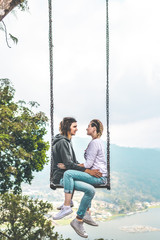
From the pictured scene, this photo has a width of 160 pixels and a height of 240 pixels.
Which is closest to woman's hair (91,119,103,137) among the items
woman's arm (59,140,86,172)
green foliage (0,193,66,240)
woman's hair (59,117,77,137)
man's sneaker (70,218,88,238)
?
woman's hair (59,117,77,137)

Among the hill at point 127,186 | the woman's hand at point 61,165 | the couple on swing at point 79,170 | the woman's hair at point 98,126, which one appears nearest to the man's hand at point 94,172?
the couple on swing at point 79,170

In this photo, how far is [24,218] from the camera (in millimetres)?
14055

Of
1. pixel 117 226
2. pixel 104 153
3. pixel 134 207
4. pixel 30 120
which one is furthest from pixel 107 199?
pixel 104 153

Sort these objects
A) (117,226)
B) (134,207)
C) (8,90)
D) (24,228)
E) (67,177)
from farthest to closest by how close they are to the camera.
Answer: (134,207) → (117,226) → (8,90) → (24,228) → (67,177)

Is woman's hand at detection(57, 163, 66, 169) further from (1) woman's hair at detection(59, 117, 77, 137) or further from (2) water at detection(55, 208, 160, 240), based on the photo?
(2) water at detection(55, 208, 160, 240)

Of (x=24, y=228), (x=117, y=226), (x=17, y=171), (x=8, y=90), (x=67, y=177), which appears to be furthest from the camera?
(x=117, y=226)

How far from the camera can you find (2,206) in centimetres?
1435

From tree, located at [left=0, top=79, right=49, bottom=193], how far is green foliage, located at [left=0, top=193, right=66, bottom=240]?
0.84 metres

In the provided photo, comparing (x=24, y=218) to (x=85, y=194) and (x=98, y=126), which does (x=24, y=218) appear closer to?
(x=85, y=194)

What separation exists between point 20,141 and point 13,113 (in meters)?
1.22

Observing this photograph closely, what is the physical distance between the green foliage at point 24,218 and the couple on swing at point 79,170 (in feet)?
32.0

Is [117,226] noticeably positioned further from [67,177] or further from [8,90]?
[67,177]

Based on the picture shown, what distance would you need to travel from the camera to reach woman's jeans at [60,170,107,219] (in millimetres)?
4336

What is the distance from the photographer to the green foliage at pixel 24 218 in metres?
13.9
